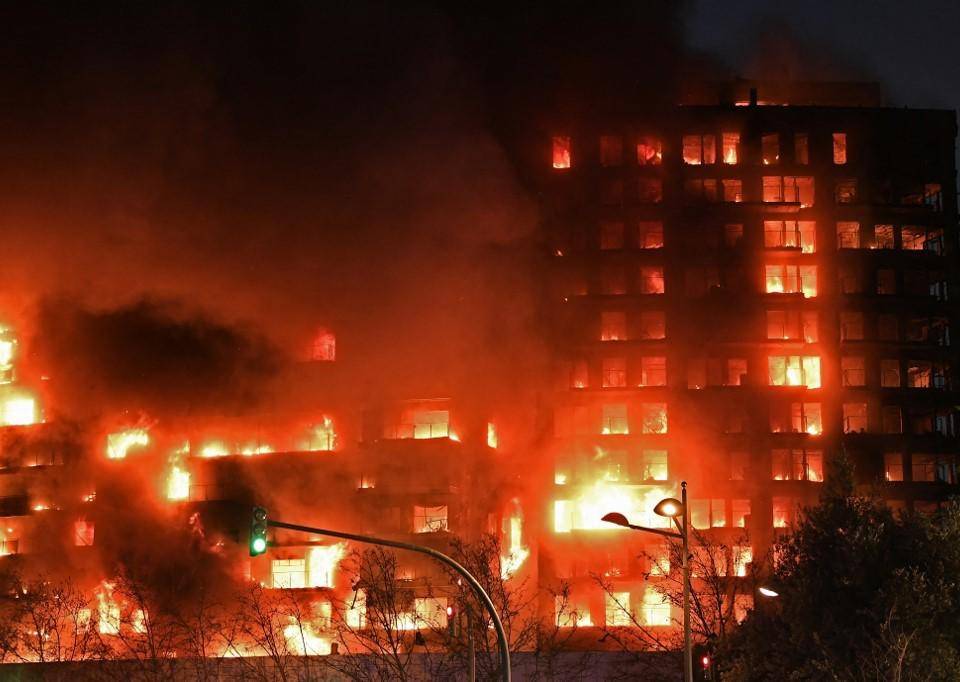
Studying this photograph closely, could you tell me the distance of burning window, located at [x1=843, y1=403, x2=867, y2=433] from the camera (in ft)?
285

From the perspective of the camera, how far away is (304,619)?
7500 centimetres

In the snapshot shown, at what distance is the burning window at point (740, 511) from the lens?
8275 centimetres

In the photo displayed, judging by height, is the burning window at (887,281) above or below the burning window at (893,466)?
above

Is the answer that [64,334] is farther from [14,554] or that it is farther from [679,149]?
[679,149]

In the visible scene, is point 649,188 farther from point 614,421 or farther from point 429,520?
point 429,520

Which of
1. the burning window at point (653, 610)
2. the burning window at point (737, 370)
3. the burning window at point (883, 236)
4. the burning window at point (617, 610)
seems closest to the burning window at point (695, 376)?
the burning window at point (737, 370)

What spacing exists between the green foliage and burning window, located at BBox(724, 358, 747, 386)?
159 feet

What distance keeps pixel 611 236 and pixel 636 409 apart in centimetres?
1214

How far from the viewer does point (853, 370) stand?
88062 mm

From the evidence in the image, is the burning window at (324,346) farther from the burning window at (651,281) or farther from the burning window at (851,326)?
the burning window at (851,326)

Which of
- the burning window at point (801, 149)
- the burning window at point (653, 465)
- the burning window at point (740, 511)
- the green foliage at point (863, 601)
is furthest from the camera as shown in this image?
the burning window at point (801, 149)

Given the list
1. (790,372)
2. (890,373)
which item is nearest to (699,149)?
(790,372)

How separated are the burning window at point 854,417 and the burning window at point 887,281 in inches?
331

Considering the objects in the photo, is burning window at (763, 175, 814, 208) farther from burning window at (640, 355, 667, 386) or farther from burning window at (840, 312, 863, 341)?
burning window at (640, 355, 667, 386)
